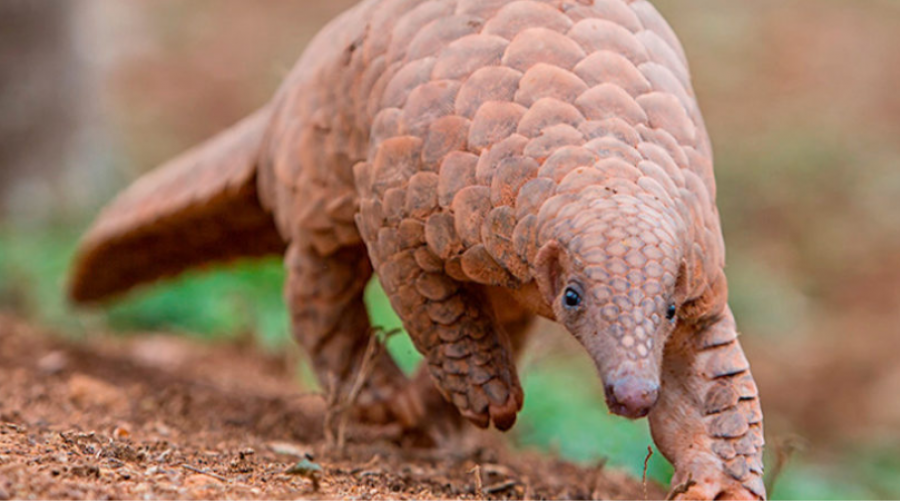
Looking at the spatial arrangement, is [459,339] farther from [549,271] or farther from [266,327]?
[266,327]

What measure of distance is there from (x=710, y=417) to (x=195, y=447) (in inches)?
66.2

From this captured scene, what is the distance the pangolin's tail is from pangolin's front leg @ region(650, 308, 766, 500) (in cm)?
212

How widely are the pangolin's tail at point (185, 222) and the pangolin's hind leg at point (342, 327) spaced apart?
56cm

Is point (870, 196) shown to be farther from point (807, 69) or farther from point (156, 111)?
point (156, 111)

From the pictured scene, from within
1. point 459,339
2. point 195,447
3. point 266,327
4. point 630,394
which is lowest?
point 266,327

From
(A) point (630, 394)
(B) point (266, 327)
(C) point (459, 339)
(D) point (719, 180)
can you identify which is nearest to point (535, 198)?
(A) point (630, 394)

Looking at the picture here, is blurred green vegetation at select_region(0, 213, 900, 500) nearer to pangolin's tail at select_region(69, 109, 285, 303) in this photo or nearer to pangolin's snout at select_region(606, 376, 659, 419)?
pangolin's tail at select_region(69, 109, 285, 303)

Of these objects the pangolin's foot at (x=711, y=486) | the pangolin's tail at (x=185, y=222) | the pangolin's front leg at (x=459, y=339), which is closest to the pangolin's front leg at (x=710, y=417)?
the pangolin's foot at (x=711, y=486)

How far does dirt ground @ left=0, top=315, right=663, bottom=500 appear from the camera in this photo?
284cm

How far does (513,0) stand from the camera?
3422 mm

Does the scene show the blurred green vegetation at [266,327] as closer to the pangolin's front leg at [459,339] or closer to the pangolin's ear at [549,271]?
the pangolin's front leg at [459,339]

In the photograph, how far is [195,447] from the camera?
373 cm

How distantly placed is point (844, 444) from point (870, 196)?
3.84 m

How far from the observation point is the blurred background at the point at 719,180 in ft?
23.5
